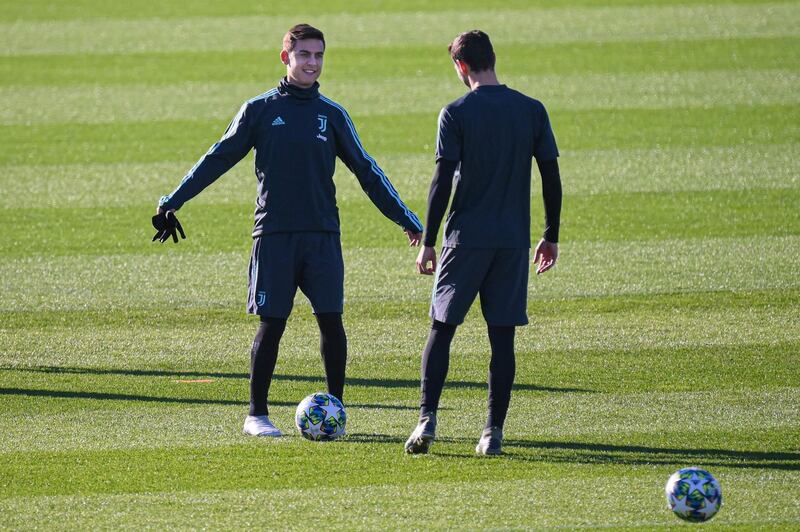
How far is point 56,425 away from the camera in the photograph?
724 centimetres

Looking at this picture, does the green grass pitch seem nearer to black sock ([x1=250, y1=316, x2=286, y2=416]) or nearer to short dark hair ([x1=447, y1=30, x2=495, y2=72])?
black sock ([x1=250, y1=316, x2=286, y2=416])

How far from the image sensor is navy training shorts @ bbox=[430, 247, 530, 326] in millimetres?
6562

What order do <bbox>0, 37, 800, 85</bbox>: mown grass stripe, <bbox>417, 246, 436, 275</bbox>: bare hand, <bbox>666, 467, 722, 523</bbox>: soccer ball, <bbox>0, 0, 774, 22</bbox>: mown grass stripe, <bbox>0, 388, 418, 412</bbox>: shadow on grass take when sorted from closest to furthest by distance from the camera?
<bbox>666, 467, 722, 523</bbox>: soccer ball, <bbox>417, 246, 436, 275</bbox>: bare hand, <bbox>0, 388, 418, 412</bbox>: shadow on grass, <bbox>0, 37, 800, 85</bbox>: mown grass stripe, <bbox>0, 0, 774, 22</bbox>: mown grass stripe

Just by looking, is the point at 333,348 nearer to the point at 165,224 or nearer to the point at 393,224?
the point at 165,224

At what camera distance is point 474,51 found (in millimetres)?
6441

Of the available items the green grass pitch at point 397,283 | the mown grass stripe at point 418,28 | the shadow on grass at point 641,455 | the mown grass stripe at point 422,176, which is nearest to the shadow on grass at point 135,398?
the green grass pitch at point 397,283

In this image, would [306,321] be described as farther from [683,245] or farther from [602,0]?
[602,0]

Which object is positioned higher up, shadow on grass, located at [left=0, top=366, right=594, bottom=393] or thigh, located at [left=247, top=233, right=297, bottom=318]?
thigh, located at [left=247, top=233, right=297, bottom=318]

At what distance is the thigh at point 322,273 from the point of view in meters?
6.98

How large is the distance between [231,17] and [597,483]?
15.7m

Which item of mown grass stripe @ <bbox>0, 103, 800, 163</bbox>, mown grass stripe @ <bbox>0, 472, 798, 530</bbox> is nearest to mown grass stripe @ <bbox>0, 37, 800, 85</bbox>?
mown grass stripe @ <bbox>0, 103, 800, 163</bbox>

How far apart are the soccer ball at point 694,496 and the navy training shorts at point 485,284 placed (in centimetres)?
131

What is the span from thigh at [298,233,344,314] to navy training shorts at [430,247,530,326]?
61cm

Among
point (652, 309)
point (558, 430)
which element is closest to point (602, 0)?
point (652, 309)
